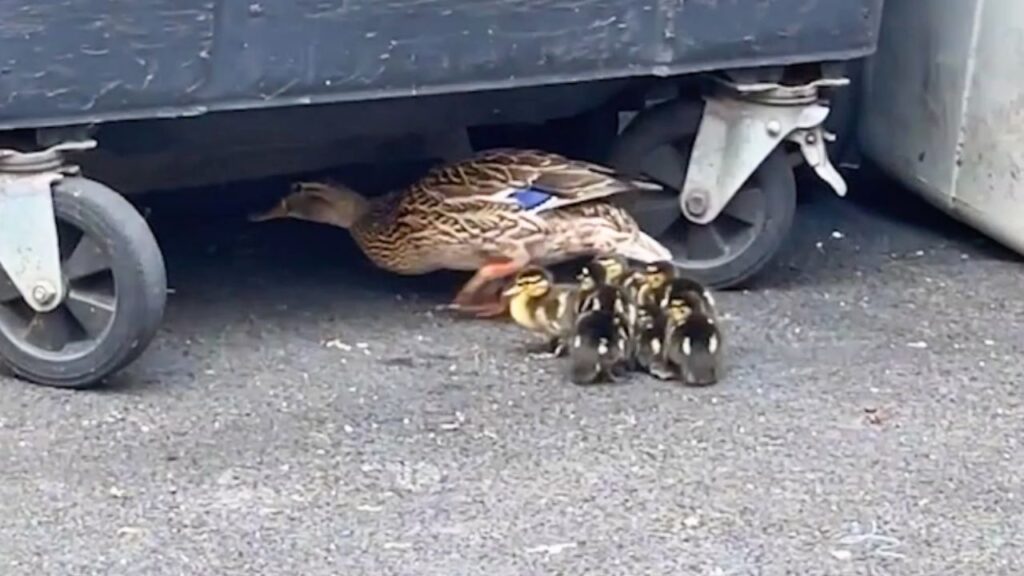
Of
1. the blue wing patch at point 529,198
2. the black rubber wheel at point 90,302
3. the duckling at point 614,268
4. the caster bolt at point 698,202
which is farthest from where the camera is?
the caster bolt at point 698,202

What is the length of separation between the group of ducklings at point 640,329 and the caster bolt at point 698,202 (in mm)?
355

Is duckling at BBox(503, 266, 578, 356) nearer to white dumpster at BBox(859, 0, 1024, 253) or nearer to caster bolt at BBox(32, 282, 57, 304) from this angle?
caster bolt at BBox(32, 282, 57, 304)

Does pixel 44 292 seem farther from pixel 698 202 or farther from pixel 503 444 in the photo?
pixel 698 202

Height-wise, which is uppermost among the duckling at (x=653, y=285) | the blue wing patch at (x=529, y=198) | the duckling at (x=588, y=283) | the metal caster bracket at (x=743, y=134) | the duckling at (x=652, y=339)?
the metal caster bracket at (x=743, y=134)

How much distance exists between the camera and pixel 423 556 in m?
3.08

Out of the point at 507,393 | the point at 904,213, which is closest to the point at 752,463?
the point at 507,393

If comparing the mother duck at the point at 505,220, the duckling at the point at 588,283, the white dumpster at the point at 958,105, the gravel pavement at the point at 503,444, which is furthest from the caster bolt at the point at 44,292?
the white dumpster at the point at 958,105

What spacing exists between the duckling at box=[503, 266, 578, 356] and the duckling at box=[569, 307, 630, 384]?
101mm

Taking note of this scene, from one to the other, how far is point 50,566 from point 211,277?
5.03ft

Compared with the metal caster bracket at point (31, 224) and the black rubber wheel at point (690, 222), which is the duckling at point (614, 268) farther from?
the metal caster bracket at point (31, 224)

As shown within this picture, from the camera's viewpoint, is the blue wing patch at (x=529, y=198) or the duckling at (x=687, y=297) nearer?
the duckling at (x=687, y=297)

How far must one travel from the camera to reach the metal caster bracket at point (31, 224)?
3650 millimetres

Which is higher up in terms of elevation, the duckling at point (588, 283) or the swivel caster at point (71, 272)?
the swivel caster at point (71, 272)

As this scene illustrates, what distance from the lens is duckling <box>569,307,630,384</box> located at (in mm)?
3787
